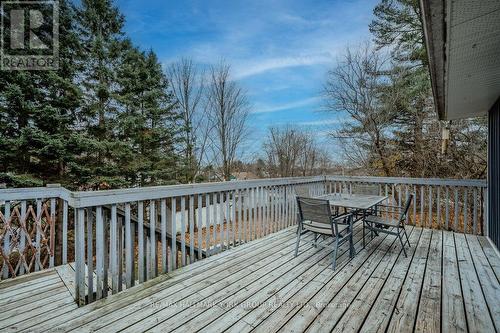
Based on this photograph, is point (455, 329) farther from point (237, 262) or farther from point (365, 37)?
point (365, 37)

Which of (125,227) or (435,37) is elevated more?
(435,37)

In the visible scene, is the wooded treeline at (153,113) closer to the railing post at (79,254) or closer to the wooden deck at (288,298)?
the wooden deck at (288,298)

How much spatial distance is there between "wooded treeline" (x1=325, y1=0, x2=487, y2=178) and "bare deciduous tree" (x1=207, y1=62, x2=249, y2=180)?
4.50m

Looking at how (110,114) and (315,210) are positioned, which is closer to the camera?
(315,210)

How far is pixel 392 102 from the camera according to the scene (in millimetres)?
7512

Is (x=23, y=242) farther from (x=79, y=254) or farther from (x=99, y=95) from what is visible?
(x=99, y=95)

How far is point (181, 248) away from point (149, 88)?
8.48 meters

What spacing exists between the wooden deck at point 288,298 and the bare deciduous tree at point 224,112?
8157mm

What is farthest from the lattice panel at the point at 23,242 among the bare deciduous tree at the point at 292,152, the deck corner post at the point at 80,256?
the bare deciduous tree at the point at 292,152

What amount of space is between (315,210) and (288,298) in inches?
47.1

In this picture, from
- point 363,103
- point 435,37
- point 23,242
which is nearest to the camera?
point 435,37

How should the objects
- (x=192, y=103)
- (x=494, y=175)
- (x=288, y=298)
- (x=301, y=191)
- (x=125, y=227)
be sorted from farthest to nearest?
1. (x=192, y=103)
2. (x=301, y=191)
3. (x=494, y=175)
4. (x=125, y=227)
5. (x=288, y=298)

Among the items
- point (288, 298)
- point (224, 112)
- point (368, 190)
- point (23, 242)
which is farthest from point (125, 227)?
point (224, 112)

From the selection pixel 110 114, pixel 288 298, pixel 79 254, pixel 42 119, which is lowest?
pixel 288 298
